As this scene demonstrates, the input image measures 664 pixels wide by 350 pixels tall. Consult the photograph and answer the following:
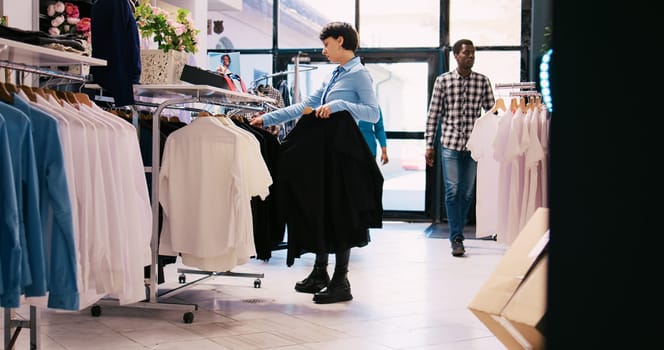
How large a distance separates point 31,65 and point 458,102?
4.37 metres

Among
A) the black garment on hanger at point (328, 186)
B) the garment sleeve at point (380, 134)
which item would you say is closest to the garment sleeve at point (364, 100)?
the black garment on hanger at point (328, 186)

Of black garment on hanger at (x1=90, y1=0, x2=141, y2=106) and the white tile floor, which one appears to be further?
black garment on hanger at (x1=90, y1=0, x2=141, y2=106)

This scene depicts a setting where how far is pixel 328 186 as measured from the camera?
13.8 feet

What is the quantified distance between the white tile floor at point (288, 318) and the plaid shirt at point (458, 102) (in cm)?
143

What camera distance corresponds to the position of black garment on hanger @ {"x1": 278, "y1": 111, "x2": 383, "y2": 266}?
164 inches

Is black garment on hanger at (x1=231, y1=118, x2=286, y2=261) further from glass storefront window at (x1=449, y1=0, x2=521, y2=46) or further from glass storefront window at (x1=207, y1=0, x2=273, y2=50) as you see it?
glass storefront window at (x1=207, y1=0, x2=273, y2=50)

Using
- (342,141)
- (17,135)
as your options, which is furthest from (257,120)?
(17,135)

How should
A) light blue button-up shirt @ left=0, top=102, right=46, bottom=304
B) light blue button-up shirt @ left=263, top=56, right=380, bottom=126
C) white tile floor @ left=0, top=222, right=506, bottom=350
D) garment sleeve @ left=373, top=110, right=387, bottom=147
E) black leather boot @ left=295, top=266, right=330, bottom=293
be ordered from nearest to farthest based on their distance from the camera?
Answer: 1. light blue button-up shirt @ left=0, top=102, right=46, bottom=304
2. white tile floor @ left=0, top=222, right=506, bottom=350
3. light blue button-up shirt @ left=263, top=56, right=380, bottom=126
4. black leather boot @ left=295, top=266, right=330, bottom=293
5. garment sleeve @ left=373, top=110, right=387, bottom=147

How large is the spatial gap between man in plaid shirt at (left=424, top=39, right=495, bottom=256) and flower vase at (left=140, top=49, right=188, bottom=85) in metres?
2.78

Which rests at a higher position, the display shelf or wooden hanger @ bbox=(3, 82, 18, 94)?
the display shelf

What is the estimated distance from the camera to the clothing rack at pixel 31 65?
2.58 meters

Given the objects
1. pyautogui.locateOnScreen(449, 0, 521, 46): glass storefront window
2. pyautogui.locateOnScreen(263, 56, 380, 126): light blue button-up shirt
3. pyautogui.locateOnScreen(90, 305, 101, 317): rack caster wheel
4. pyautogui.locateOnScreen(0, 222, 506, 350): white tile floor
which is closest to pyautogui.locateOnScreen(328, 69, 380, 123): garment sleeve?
pyautogui.locateOnScreen(263, 56, 380, 126): light blue button-up shirt

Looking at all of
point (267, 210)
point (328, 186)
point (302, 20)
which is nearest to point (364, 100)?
point (328, 186)

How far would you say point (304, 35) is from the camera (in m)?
9.68
